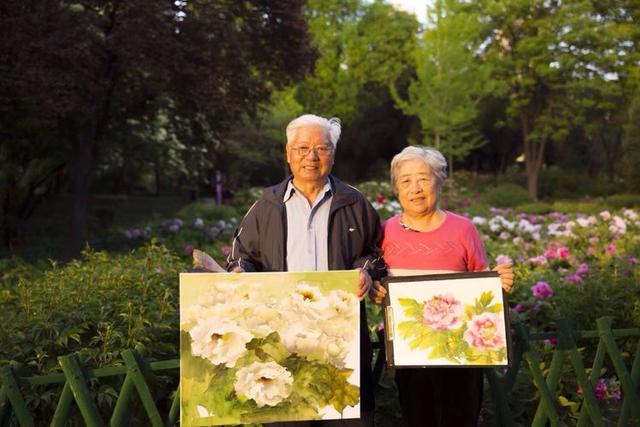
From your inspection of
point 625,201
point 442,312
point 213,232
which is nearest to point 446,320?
point 442,312

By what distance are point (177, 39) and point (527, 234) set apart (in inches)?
276

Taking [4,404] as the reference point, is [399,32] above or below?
above

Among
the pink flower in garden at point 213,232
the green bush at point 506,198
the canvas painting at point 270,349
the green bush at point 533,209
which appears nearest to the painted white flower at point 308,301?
the canvas painting at point 270,349

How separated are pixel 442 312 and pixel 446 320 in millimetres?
37

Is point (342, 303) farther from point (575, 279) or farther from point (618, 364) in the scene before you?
point (575, 279)

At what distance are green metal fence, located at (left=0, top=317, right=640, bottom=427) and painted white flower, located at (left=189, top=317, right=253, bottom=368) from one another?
1.19ft

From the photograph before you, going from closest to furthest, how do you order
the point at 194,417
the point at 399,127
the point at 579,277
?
the point at 194,417
the point at 579,277
the point at 399,127

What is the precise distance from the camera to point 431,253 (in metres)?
2.68

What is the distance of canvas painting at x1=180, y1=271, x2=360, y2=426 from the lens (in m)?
2.46

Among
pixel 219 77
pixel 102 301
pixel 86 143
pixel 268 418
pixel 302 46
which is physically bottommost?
pixel 268 418

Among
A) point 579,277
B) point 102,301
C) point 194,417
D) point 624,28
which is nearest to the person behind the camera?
point 194,417

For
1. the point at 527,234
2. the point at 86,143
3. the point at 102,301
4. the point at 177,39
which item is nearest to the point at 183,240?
the point at 86,143

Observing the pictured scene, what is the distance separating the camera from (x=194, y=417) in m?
2.45

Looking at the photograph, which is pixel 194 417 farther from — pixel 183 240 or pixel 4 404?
pixel 183 240
